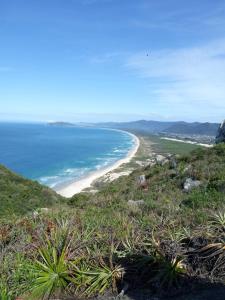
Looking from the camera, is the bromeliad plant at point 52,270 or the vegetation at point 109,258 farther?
the vegetation at point 109,258

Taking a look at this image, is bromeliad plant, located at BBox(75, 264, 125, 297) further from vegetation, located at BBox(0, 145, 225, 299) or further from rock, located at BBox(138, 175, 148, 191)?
rock, located at BBox(138, 175, 148, 191)

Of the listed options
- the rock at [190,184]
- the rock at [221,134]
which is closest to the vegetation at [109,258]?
the rock at [190,184]

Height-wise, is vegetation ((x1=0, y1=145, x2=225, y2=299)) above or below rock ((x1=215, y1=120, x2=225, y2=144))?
below

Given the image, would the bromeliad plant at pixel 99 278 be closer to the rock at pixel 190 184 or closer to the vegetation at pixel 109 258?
the vegetation at pixel 109 258

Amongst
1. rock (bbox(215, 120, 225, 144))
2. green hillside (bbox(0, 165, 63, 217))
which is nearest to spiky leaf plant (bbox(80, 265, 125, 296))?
green hillside (bbox(0, 165, 63, 217))

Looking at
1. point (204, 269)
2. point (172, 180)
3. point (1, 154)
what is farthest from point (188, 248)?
point (1, 154)

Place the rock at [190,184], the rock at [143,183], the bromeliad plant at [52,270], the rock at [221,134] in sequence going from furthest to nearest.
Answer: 1. the rock at [221,134]
2. the rock at [143,183]
3. the rock at [190,184]
4. the bromeliad plant at [52,270]

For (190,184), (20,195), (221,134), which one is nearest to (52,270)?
(190,184)

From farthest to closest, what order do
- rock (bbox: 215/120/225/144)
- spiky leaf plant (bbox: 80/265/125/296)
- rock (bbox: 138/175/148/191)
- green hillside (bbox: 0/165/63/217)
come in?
rock (bbox: 215/120/225/144) → green hillside (bbox: 0/165/63/217) → rock (bbox: 138/175/148/191) → spiky leaf plant (bbox: 80/265/125/296)

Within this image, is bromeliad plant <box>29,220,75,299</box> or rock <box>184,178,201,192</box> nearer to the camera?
bromeliad plant <box>29,220,75,299</box>
